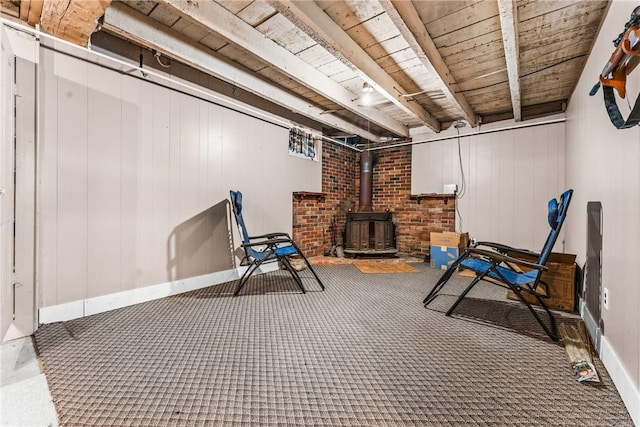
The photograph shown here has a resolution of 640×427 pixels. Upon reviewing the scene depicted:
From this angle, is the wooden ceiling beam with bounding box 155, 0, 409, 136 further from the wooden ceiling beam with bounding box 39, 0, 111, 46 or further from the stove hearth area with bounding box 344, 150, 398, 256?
the stove hearth area with bounding box 344, 150, 398, 256

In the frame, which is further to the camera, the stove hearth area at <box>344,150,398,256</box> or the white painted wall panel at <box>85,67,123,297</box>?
the stove hearth area at <box>344,150,398,256</box>

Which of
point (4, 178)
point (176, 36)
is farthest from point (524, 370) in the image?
point (176, 36)

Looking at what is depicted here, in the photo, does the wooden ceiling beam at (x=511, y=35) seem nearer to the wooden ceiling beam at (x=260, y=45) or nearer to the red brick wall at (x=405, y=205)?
the wooden ceiling beam at (x=260, y=45)

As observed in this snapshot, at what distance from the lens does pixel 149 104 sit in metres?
2.65

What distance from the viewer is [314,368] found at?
1.58 metres

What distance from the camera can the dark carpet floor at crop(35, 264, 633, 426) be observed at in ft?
4.04

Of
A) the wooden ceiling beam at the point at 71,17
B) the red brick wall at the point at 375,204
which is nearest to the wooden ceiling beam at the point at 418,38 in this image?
the wooden ceiling beam at the point at 71,17

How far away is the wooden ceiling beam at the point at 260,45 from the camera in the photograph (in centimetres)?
196

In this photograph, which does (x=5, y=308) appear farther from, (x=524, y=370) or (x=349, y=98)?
(x=349, y=98)

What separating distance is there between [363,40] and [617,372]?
2.88 m

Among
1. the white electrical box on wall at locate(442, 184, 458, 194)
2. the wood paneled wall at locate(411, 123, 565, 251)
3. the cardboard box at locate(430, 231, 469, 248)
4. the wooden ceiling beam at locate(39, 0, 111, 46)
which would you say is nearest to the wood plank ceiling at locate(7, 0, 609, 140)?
the wooden ceiling beam at locate(39, 0, 111, 46)

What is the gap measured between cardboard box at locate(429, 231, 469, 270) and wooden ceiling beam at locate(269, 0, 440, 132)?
213 cm

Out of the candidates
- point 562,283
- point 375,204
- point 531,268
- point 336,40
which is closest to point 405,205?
point 375,204

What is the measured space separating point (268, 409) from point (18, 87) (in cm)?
269
